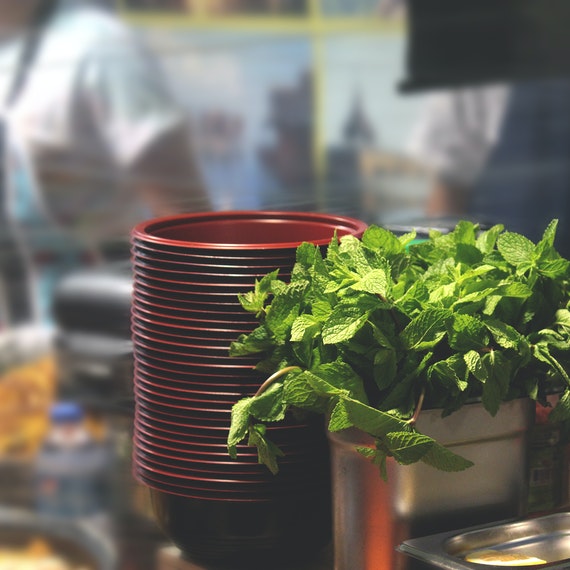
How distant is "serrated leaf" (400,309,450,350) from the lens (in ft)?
2.69

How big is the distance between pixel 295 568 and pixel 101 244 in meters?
3.55

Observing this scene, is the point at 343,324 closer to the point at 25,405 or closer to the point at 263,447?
the point at 263,447

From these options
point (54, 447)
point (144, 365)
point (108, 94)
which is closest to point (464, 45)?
point (108, 94)

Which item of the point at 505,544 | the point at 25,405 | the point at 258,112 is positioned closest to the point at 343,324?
the point at 505,544

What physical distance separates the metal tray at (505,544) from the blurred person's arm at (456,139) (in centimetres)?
407

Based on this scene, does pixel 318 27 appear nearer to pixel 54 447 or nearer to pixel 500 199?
pixel 500 199

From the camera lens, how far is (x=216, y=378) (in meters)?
0.94

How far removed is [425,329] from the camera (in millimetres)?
821

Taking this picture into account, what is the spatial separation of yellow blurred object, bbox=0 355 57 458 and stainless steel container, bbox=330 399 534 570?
157 cm

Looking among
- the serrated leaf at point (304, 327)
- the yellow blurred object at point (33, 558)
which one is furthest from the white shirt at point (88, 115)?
the serrated leaf at point (304, 327)

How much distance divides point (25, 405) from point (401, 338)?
7.32 feet

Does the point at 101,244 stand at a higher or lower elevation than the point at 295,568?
higher

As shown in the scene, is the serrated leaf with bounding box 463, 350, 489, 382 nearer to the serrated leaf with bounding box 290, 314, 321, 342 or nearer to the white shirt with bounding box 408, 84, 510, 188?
the serrated leaf with bounding box 290, 314, 321, 342

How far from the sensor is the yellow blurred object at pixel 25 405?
259 centimetres
